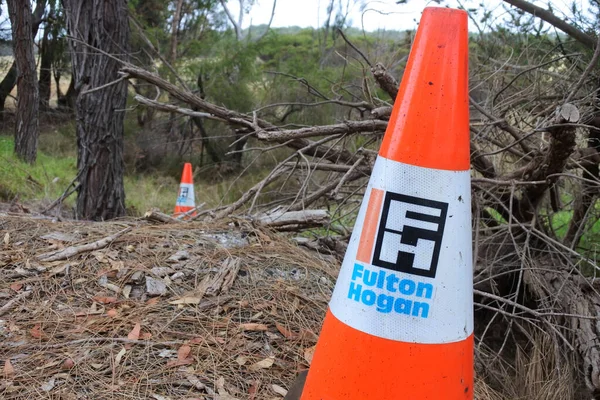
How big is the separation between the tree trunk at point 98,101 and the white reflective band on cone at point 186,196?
1.37 m

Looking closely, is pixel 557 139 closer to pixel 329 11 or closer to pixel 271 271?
pixel 271 271

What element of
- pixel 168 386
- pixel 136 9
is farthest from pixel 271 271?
pixel 136 9

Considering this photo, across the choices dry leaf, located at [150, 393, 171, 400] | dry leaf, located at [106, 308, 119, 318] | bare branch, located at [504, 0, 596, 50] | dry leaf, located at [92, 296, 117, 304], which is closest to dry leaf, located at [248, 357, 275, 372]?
dry leaf, located at [150, 393, 171, 400]

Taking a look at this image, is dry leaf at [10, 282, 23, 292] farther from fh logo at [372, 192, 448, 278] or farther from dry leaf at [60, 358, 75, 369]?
fh logo at [372, 192, 448, 278]

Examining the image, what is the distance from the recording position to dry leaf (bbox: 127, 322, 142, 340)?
9.63ft

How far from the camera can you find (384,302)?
6.63 ft

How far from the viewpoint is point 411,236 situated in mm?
2020

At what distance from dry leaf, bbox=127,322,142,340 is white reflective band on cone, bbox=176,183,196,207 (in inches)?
166

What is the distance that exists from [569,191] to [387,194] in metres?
3.53

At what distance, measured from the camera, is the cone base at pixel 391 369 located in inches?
79.6

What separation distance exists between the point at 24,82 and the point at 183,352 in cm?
1066

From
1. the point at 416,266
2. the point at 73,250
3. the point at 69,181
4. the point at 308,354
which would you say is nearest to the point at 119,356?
the point at 308,354

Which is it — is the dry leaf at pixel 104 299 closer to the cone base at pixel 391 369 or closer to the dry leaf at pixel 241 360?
the dry leaf at pixel 241 360

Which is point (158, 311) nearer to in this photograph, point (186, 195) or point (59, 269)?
point (59, 269)
